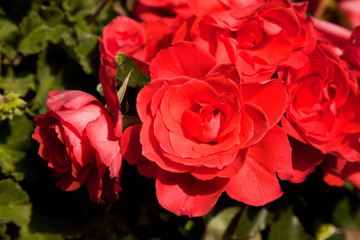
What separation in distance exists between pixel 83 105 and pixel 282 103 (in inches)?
11.2

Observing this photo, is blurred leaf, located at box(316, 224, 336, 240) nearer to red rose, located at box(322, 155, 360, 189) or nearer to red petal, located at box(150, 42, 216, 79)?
red rose, located at box(322, 155, 360, 189)

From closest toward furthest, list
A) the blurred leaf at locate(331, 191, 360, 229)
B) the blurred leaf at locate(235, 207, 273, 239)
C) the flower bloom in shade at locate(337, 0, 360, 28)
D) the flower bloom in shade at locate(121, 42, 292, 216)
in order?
the flower bloom in shade at locate(121, 42, 292, 216)
the blurred leaf at locate(235, 207, 273, 239)
the blurred leaf at locate(331, 191, 360, 229)
the flower bloom in shade at locate(337, 0, 360, 28)

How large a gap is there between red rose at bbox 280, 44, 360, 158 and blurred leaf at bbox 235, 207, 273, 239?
0.29 metres

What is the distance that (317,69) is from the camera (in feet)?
1.80

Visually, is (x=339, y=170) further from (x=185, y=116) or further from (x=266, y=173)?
(x=185, y=116)

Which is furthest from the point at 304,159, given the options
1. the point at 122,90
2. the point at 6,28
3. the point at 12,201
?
the point at 6,28

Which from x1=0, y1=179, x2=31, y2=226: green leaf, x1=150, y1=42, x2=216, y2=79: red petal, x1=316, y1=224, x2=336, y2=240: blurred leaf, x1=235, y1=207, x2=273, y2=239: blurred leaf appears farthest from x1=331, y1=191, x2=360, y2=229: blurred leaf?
x1=0, y1=179, x2=31, y2=226: green leaf

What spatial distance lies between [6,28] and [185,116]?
0.54m

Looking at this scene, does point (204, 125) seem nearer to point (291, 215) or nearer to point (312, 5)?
point (291, 215)

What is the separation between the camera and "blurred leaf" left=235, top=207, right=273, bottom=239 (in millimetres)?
760

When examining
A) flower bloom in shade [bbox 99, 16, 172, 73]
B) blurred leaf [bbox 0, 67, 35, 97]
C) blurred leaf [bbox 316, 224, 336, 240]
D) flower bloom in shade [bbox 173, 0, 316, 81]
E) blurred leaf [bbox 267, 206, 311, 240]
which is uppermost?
flower bloom in shade [bbox 173, 0, 316, 81]

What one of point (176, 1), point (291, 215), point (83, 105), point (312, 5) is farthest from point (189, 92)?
point (312, 5)

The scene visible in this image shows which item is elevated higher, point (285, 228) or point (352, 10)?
point (352, 10)

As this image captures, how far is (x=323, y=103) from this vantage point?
1.88 ft
